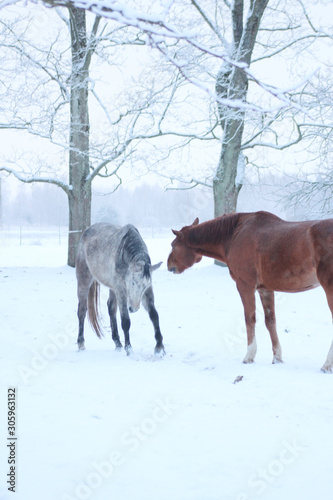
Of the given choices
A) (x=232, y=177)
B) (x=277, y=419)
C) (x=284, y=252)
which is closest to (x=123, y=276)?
(x=284, y=252)

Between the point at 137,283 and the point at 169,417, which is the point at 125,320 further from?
the point at 169,417

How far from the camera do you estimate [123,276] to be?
589 cm

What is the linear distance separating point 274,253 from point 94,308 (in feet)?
9.99

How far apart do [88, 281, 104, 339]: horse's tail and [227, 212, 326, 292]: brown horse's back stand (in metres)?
2.37

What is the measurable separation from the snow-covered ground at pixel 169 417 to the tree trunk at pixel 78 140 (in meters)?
7.44

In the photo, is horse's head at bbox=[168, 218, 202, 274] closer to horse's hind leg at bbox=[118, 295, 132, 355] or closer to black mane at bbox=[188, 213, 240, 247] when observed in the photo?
black mane at bbox=[188, 213, 240, 247]

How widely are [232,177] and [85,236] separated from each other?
7851 mm

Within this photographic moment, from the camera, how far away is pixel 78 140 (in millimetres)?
14211

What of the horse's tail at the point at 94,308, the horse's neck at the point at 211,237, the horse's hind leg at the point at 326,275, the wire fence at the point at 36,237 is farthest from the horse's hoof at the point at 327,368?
the wire fence at the point at 36,237

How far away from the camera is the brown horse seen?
15.1ft

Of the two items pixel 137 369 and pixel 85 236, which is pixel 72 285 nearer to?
pixel 85 236

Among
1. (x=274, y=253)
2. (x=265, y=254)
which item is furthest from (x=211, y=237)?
(x=274, y=253)

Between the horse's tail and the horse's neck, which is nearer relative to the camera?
the horse's neck

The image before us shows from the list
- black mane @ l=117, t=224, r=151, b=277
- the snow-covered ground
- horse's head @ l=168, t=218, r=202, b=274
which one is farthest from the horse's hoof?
black mane @ l=117, t=224, r=151, b=277
